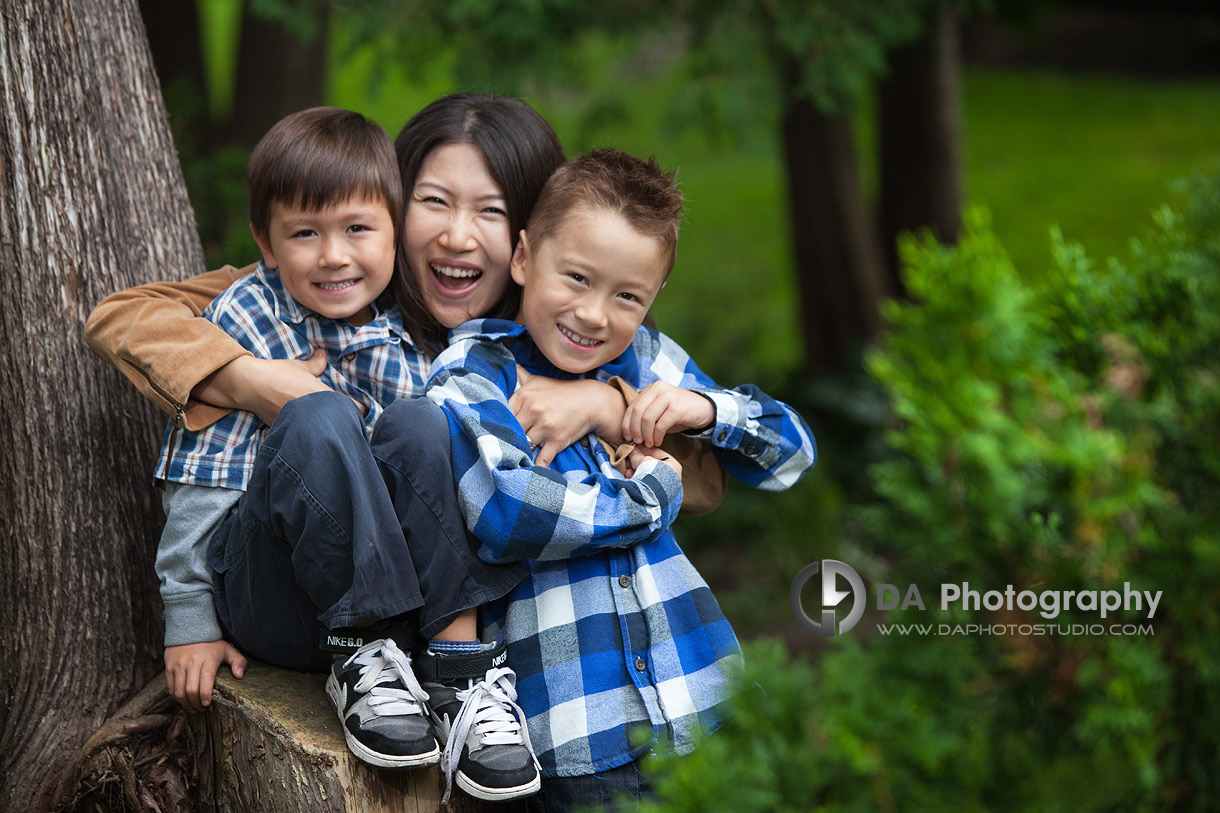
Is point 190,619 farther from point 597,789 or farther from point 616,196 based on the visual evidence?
point 616,196

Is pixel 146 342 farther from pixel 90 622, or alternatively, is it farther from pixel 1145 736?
pixel 1145 736

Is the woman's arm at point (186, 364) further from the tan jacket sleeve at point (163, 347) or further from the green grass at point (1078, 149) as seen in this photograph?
the green grass at point (1078, 149)

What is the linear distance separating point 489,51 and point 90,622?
2732 mm

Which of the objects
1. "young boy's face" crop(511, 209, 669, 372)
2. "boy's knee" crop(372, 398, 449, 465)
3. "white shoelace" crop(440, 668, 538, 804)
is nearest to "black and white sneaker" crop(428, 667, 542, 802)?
"white shoelace" crop(440, 668, 538, 804)

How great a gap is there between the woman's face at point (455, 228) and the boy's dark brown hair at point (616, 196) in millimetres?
116

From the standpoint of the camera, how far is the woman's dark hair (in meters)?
2.29

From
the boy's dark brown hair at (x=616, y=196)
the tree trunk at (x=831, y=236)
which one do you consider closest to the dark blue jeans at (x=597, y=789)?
the boy's dark brown hair at (x=616, y=196)

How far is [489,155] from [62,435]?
1.13 metres

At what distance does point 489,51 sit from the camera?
404 centimetres

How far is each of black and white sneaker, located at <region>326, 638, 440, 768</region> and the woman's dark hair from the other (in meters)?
0.74

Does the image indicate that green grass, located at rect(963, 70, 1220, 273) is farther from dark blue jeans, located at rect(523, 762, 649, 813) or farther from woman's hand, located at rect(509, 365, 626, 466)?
dark blue jeans, located at rect(523, 762, 649, 813)

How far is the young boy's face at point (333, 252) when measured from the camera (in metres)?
2.11

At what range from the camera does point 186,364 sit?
6.50 feet

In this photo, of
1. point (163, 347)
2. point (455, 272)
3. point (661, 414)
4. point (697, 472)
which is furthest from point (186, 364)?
point (697, 472)
